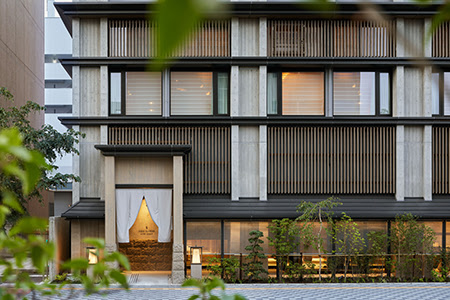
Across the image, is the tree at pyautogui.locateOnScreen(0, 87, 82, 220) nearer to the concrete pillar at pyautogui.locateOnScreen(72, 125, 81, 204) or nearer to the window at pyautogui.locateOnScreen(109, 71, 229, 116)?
the concrete pillar at pyautogui.locateOnScreen(72, 125, 81, 204)

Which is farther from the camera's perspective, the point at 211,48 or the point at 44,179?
the point at 211,48

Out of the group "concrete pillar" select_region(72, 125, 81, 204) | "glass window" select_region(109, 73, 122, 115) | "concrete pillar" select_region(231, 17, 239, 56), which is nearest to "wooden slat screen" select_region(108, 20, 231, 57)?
"concrete pillar" select_region(231, 17, 239, 56)

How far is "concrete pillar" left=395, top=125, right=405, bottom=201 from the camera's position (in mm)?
13547

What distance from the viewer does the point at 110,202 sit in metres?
12.4

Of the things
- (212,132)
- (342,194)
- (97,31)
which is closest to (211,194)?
(212,132)

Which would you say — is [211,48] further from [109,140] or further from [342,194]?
[342,194]

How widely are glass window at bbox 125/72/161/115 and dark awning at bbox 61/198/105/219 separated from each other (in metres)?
3.16

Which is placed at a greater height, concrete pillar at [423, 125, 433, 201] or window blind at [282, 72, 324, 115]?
window blind at [282, 72, 324, 115]

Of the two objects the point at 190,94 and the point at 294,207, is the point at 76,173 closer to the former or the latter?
the point at 190,94

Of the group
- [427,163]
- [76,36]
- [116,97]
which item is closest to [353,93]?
[427,163]

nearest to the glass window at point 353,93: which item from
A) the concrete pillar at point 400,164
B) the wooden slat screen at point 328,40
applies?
the wooden slat screen at point 328,40

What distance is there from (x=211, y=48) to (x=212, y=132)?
281cm

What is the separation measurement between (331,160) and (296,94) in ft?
8.26

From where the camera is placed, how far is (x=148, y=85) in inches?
534
